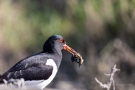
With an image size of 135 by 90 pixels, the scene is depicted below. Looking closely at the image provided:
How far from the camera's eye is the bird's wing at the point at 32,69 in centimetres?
898

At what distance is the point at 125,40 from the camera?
13.8 metres

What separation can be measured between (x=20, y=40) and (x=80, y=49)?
1701mm

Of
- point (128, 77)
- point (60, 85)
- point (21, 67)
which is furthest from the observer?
point (60, 85)

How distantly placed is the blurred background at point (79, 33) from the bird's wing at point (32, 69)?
4.39m

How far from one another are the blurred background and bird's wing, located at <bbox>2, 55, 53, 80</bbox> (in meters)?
4.39

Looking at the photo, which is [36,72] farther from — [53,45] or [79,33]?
[79,33]

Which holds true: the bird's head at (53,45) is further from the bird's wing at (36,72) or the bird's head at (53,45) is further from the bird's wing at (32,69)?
the bird's wing at (36,72)

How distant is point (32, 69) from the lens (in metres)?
9.16

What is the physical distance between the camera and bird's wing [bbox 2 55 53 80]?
898 cm

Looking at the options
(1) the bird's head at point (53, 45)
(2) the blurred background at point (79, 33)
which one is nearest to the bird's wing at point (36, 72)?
(1) the bird's head at point (53, 45)

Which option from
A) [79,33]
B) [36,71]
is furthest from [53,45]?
[79,33]

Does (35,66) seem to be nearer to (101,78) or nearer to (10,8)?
(101,78)

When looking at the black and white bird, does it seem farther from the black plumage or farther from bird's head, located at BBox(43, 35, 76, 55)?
bird's head, located at BBox(43, 35, 76, 55)

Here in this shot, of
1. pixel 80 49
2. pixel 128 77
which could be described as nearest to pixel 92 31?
pixel 80 49
